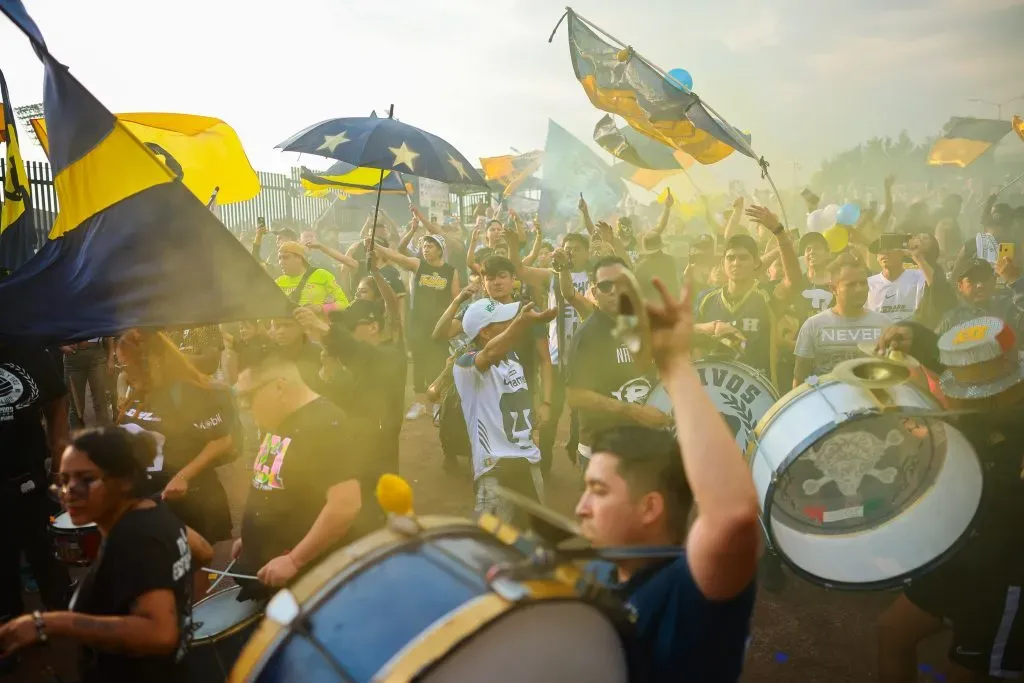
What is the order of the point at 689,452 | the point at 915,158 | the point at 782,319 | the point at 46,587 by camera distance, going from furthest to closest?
the point at 915,158
the point at 782,319
the point at 46,587
the point at 689,452

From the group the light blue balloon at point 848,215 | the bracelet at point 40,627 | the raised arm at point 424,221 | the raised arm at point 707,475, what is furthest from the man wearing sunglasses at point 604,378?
the light blue balloon at point 848,215

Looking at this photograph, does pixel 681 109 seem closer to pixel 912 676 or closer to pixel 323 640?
pixel 912 676

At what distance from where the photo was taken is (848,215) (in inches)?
387

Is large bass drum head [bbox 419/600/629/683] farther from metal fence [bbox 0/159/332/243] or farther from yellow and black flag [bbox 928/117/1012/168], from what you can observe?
metal fence [bbox 0/159/332/243]

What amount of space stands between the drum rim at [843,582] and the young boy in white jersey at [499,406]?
1.57 metres

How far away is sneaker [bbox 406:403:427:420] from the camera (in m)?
8.73

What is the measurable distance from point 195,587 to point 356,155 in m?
3.91

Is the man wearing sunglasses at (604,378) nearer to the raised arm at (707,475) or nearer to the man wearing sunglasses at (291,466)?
the man wearing sunglasses at (291,466)

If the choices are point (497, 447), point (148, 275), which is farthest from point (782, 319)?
point (148, 275)

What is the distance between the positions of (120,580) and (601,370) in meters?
3.01

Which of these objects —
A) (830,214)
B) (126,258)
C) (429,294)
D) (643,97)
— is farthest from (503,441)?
A: (830,214)

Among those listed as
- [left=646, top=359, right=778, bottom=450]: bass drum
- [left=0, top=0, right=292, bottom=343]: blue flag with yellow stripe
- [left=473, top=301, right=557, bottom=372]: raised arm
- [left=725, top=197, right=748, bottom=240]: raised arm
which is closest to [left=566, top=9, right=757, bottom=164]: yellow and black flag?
[left=725, top=197, right=748, bottom=240]: raised arm

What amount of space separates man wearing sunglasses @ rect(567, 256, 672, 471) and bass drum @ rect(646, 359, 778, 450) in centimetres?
35

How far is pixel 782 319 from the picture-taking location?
5.79 m
